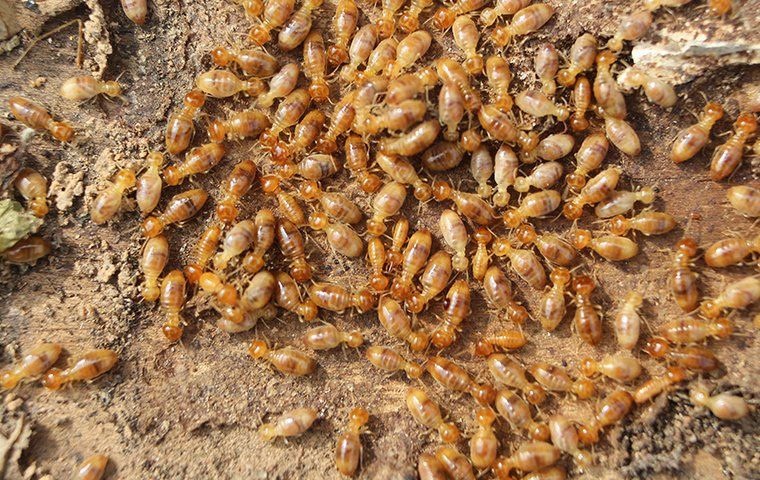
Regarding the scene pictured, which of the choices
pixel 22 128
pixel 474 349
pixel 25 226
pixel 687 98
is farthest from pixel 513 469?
pixel 22 128

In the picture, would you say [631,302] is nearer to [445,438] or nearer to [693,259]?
[693,259]

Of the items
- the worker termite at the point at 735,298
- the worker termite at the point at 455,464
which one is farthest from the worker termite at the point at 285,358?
the worker termite at the point at 735,298

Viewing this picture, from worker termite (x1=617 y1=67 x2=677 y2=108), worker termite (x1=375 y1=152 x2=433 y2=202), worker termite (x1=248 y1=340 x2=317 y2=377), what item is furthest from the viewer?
worker termite (x1=375 y1=152 x2=433 y2=202)

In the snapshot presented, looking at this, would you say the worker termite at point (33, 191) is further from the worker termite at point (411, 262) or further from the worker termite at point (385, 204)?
the worker termite at point (411, 262)

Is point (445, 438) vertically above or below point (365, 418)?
below

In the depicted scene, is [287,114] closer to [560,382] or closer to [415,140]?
[415,140]

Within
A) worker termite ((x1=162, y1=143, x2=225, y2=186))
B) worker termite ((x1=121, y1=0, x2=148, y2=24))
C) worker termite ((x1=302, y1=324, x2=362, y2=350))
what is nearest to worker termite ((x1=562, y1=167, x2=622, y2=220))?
worker termite ((x1=302, y1=324, x2=362, y2=350))

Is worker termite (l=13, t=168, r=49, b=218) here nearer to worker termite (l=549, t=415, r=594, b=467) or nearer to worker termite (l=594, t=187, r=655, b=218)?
worker termite (l=549, t=415, r=594, b=467)
